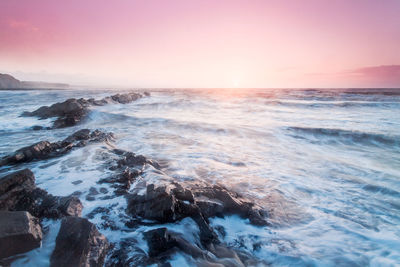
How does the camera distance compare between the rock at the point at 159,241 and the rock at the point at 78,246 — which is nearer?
the rock at the point at 78,246

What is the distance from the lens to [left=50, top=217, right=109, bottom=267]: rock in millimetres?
2295

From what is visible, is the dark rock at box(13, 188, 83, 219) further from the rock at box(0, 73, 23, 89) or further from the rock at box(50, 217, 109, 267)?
the rock at box(0, 73, 23, 89)

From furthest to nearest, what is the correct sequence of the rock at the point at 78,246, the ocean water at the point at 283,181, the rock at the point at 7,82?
the rock at the point at 7,82 < the ocean water at the point at 283,181 < the rock at the point at 78,246

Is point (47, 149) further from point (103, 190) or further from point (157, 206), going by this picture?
point (157, 206)

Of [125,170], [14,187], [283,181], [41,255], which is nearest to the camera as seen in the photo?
[41,255]

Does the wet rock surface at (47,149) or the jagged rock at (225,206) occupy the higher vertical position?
the wet rock surface at (47,149)

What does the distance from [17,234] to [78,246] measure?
0.71 meters

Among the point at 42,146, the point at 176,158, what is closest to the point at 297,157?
the point at 176,158

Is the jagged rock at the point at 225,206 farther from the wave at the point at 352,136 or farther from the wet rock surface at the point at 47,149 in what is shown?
the wave at the point at 352,136

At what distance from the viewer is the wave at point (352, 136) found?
909cm

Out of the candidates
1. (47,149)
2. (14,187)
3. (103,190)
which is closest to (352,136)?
(103,190)

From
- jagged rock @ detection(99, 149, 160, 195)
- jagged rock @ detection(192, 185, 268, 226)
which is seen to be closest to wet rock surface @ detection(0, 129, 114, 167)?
jagged rock @ detection(99, 149, 160, 195)

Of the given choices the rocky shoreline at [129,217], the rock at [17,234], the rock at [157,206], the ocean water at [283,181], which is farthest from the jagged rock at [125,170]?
the rock at [17,234]

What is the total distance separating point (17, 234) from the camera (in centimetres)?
238
